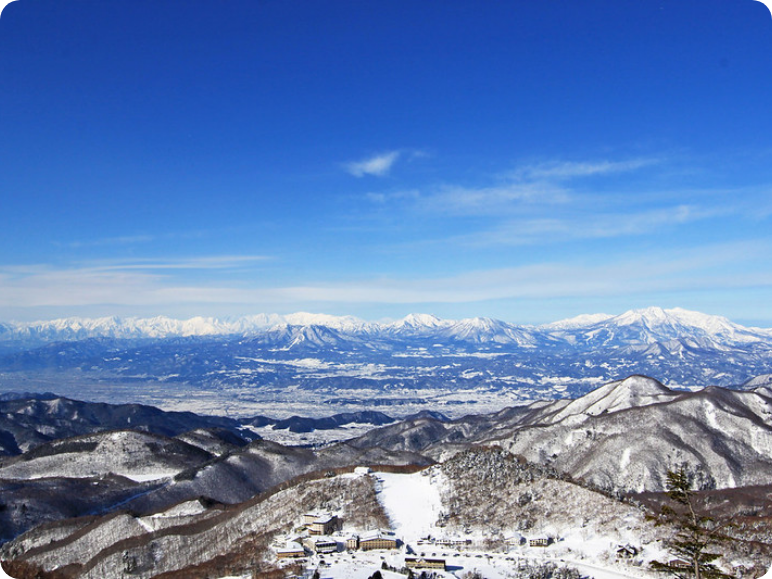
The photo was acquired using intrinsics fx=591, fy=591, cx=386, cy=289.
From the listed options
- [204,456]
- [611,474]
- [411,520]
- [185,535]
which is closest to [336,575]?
[411,520]

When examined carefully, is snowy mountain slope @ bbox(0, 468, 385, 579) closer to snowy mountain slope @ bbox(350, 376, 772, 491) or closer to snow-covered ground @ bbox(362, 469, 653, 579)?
snow-covered ground @ bbox(362, 469, 653, 579)

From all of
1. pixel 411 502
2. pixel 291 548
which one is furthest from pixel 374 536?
pixel 411 502

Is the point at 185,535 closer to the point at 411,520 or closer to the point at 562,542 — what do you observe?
the point at 411,520

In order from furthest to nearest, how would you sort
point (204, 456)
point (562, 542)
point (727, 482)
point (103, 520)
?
point (204, 456) < point (727, 482) < point (103, 520) < point (562, 542)

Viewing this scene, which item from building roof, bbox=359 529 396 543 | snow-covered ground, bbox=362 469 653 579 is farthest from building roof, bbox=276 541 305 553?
building roof, bbox=359 529 396 543

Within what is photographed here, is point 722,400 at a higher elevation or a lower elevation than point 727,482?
higher

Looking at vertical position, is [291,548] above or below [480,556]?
above

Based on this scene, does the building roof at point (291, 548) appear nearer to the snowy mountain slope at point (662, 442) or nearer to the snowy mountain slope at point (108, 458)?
the snowy mountain slope at point (662, 442)

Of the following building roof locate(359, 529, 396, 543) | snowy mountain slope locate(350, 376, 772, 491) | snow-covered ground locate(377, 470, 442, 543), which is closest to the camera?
building roof locate(359, 529, 396, 543)

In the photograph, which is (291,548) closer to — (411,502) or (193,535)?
(411,502)

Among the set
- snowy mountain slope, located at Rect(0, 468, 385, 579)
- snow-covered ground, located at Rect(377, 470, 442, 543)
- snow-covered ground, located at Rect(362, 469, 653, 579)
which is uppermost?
snow-covered ground, located at Rect(362, 469, 653, 579)

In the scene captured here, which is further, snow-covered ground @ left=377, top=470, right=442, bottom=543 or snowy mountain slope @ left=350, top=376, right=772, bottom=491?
snowy mountain slope @ left=350, top=376, right=772, bottom=491
